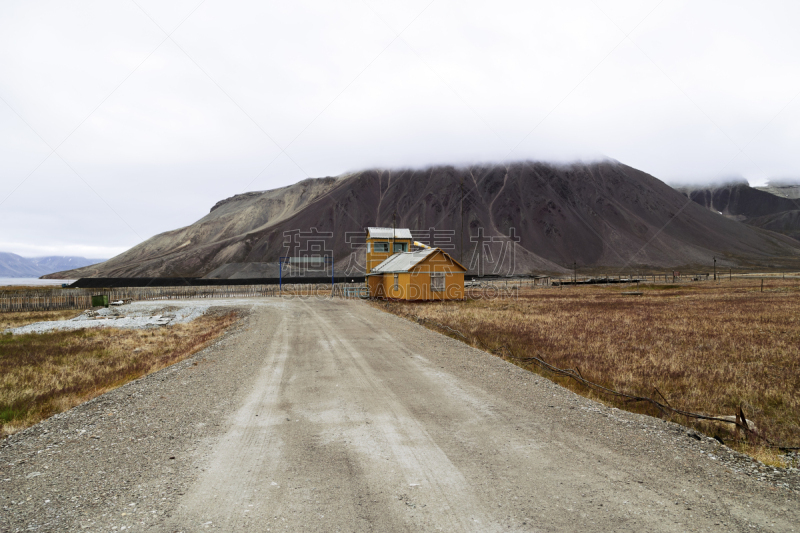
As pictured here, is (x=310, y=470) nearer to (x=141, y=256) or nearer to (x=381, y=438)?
(x=381, y=438)

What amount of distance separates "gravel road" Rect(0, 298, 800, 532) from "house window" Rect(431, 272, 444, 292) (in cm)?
2889

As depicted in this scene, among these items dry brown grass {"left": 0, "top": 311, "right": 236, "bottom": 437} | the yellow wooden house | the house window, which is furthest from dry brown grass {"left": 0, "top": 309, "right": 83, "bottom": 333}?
the house window

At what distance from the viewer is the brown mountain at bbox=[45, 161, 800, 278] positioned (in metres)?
148

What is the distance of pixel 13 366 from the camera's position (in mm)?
15492

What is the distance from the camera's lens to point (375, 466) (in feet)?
18.6

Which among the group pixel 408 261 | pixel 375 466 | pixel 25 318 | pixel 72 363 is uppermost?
pixel 408 261

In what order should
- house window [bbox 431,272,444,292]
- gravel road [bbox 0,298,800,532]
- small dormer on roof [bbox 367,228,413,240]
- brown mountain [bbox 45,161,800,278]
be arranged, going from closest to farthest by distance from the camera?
gravel road [bbox 0,298,800,532], house window [bbox 431,272,444,292], small dormer on roof [bbox 367,228,413,240], brown mountain [bbox 45,161,800,278]

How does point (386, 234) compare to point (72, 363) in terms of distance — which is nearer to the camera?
point (72, 363)

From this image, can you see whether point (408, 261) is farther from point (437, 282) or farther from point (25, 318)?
point (25, 318)

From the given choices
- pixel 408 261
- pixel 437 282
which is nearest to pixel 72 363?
pixel 408 261

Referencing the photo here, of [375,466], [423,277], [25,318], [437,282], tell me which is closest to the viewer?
[375,466]

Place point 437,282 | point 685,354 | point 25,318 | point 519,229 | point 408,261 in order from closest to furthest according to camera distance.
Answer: point 685,354 < point 25,318 < point 437,282 < point 408,261 < point 519,229

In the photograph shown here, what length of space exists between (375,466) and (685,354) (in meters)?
12.0

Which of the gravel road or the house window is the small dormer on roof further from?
the gravel road
